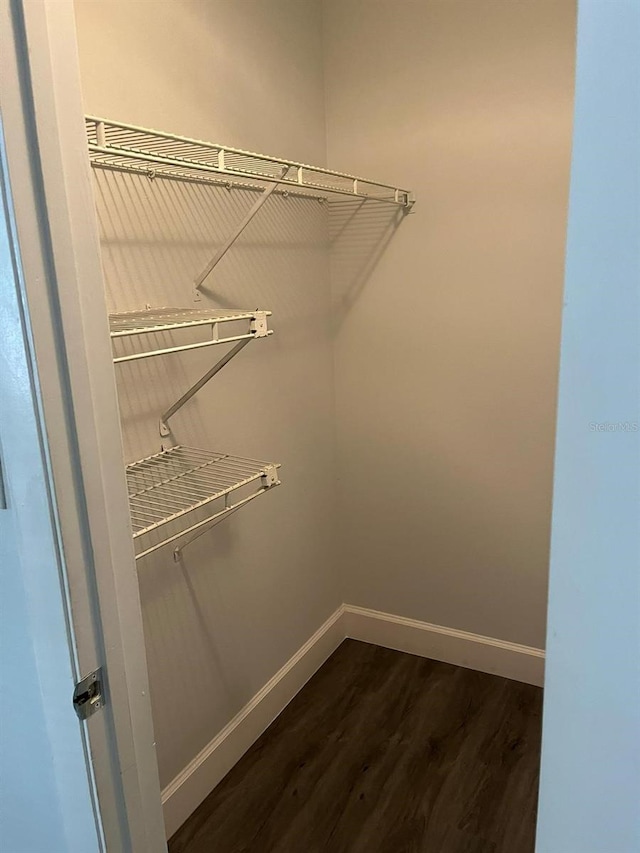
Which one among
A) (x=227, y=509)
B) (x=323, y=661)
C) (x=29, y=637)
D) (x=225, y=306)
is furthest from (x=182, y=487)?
(x=323, y=661)

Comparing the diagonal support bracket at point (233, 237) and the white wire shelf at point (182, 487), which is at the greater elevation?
the diagonal support bracket at point (233, 237)

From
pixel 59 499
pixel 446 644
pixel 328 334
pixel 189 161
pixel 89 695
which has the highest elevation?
pixel 189 161

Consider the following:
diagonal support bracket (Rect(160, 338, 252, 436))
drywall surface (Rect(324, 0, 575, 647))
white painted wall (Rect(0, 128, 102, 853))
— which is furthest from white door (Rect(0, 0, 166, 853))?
drywall surface (Rect(324, 0, 575, 647))

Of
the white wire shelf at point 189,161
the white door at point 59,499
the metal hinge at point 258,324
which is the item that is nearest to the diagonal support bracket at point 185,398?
the metal hinge at point 258,324

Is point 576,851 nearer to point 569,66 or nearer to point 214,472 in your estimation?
point 214,472

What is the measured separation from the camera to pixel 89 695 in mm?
892

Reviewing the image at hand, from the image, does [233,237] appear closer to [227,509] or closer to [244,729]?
[227,509]

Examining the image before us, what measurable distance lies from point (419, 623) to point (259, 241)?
1550 millimetres

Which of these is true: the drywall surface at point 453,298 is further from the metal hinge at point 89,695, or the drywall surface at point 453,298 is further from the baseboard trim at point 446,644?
the metal hinge at point 89,695

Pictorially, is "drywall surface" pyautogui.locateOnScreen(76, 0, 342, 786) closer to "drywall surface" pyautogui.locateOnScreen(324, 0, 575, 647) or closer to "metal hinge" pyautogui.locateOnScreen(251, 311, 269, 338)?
"drywall surface" pyautogui.locateOnScreen(324, 0, 575, 647)

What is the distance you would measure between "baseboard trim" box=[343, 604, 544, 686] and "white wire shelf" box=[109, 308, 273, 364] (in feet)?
4.72

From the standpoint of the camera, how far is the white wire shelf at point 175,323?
3.94 ft

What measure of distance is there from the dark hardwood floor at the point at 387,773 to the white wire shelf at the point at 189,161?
1.70 metres

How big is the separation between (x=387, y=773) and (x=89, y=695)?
4.58 feet
